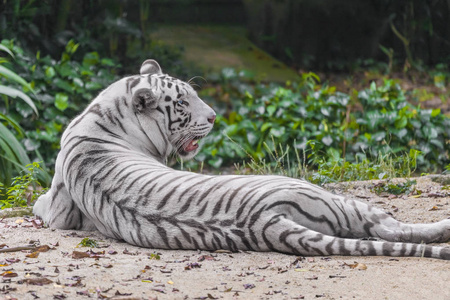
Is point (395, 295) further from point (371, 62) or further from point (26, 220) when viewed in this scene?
point (371, 62)

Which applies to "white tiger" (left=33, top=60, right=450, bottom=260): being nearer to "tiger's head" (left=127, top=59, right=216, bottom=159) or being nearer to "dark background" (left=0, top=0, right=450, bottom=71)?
"tiger's head" (left=127, top=59, right=216, bottom=159)

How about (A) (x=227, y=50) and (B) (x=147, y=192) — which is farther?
(A) (x=227, y=50)

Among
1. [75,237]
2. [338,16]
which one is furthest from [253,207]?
[338,16]

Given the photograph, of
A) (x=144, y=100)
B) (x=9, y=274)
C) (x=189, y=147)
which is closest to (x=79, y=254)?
(x=9, y=274)

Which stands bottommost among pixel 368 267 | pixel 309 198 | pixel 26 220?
pixel 26 220

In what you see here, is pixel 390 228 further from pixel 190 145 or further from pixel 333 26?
pixel 333 26

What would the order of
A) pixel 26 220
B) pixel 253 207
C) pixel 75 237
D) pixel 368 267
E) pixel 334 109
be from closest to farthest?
pixel 368 267 → pixel 253 207 → pixel 75 237 → pixel 26 220 → pixel 334 109

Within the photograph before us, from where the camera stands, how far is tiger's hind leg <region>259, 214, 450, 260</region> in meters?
3.08

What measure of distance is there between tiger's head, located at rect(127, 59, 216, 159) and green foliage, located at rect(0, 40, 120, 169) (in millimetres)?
3459

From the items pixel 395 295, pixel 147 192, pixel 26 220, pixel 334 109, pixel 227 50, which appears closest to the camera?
pixel 395 295

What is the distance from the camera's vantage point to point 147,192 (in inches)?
133

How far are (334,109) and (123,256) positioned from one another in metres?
4.81

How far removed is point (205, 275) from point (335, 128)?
4.88 meters

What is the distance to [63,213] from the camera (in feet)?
12.9
